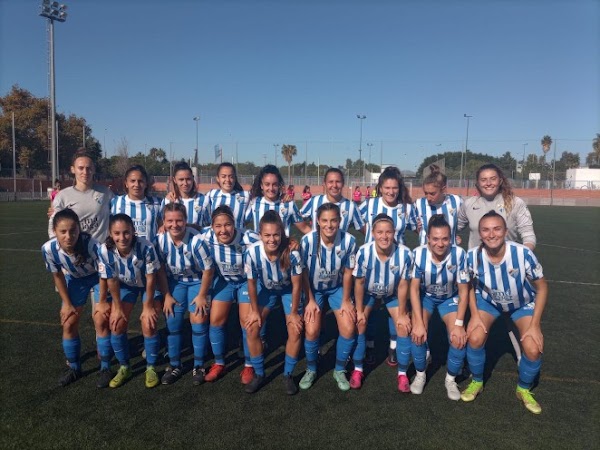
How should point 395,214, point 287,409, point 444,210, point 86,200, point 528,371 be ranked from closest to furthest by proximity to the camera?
point 287,409, point 528,371, point 86,200, point 395,214, point 444,210

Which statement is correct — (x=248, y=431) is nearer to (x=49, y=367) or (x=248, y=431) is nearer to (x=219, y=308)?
(x=219, y=308)

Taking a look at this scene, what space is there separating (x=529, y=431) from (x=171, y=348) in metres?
2.80

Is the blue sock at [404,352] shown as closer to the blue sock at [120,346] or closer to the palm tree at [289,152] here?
the blue sock at [120,346]

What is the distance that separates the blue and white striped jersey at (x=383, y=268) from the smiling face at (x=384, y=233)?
6.1 inches

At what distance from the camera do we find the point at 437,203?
4.45 meters

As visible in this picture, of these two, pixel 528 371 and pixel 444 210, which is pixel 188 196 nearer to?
pixel 444 210

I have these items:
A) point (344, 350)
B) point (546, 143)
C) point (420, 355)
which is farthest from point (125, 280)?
point (546, 143)

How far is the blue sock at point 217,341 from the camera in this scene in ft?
12.0

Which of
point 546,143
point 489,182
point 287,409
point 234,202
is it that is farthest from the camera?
point 546,143

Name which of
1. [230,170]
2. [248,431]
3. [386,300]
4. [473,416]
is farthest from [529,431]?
[230,170]

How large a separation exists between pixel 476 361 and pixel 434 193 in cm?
172

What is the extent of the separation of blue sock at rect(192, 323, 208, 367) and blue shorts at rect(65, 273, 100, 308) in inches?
37.4

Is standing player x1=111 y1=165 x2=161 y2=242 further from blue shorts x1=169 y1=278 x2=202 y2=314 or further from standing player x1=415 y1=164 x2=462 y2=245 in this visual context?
standing player x1=415 y1=164 x2=462 y2=245

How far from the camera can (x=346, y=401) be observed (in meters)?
3.25
